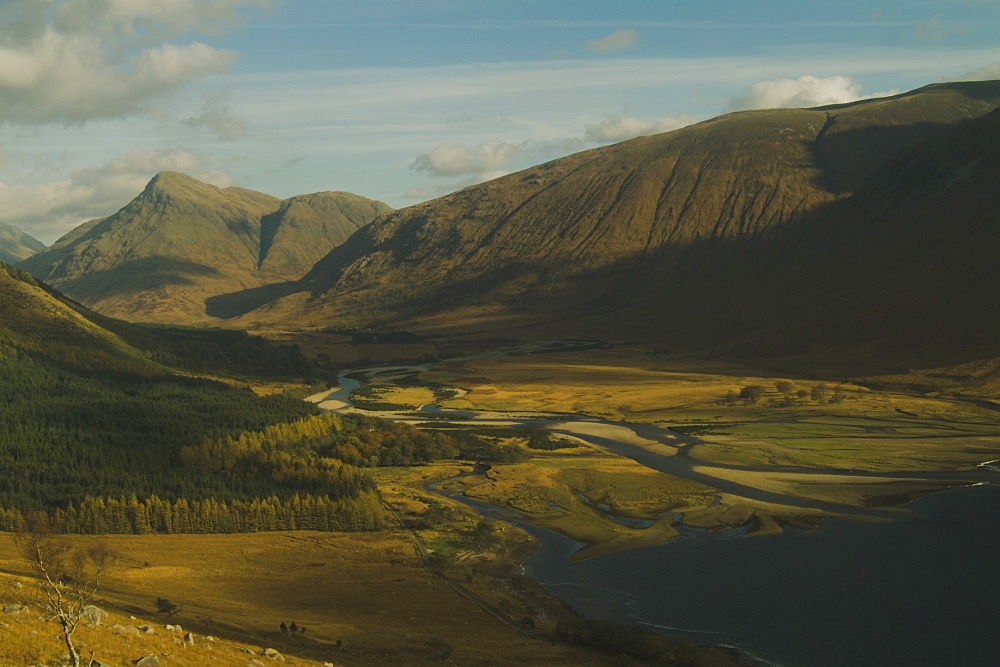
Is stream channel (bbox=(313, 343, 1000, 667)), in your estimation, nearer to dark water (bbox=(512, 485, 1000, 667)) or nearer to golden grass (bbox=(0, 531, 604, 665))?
dark water (bbox=(512, 485, 1000, 667))

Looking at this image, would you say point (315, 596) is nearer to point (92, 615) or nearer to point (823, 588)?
point (92, 615)

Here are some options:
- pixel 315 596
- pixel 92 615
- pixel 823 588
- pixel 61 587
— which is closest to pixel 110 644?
pixel 92 615

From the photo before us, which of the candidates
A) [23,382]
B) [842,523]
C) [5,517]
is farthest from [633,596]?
[23,382]

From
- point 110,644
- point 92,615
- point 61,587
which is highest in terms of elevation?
point 61,587

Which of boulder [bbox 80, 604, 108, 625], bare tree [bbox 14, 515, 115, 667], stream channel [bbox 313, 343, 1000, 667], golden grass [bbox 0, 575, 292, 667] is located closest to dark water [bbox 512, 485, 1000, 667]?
stream channel [bbox 313, 343, 1000, 667]

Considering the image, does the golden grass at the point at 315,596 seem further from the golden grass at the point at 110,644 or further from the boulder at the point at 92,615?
the boulder at the point at 92,615
